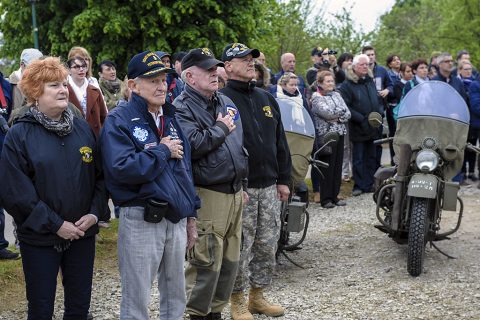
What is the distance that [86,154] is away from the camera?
3975mm

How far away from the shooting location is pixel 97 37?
1477 cm

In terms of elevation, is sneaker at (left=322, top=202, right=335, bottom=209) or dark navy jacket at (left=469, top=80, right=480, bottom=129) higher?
dark navy jacket at (left=469, top=80, right=480, bottom=129)

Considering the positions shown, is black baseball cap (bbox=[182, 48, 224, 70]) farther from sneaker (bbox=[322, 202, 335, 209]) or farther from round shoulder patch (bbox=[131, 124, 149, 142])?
sneaker (bbox=[322, 202, 335, 209])

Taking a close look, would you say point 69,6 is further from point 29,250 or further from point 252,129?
point 29,250

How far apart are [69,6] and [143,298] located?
12340 mm

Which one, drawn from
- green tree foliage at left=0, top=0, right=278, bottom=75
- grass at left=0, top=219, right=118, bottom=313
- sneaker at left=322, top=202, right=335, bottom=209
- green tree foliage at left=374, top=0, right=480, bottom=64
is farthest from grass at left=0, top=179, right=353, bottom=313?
green tree foliage at left=374, top=0, right=480, bottom=64

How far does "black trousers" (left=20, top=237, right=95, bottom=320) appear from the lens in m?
3.90

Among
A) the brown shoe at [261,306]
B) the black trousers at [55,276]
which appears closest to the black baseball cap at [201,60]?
the black trousers at [55,276]

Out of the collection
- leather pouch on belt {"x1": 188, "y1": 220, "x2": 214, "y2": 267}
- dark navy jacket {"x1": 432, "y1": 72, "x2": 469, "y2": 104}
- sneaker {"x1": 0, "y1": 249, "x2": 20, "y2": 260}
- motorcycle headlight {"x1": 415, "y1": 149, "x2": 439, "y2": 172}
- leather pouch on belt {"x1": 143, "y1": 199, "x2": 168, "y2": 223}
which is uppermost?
dark navy jacket {"x1": 432, "y1": 72, "x2": 469, "y2": 104}

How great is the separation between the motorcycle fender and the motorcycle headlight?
85 mm

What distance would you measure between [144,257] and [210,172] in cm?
90

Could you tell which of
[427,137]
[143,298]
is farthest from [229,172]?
[427,137]

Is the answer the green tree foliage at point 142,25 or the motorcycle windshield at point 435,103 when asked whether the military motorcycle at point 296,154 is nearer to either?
the motorcycle windshield at point 435,103

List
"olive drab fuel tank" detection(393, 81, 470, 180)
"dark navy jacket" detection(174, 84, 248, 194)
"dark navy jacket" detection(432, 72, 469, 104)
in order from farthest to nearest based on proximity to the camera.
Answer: "dark navy jacket" detection(432, 72, 469, 104) < "olive drab fuel tank" detection(393, 81, 470, 180) < "dark navy jacket" detection(174, 84, 248, 194)
